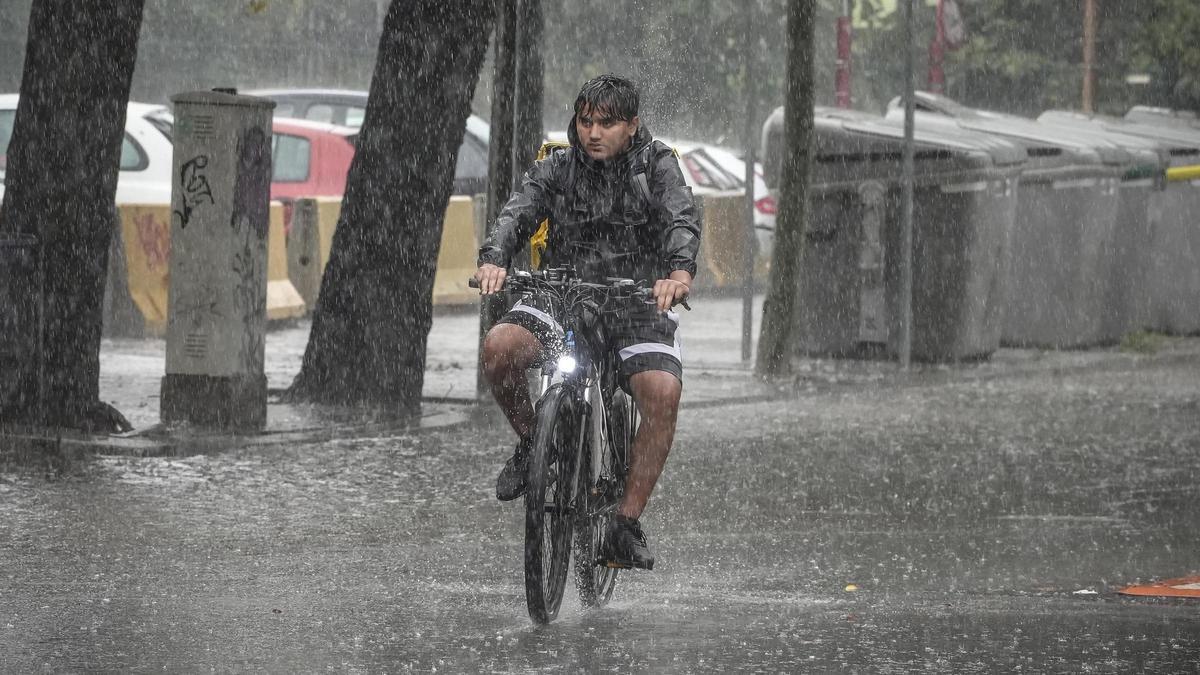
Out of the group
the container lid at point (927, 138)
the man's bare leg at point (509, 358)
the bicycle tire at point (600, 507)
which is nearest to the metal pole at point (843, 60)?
the container lid at point (927, 138)

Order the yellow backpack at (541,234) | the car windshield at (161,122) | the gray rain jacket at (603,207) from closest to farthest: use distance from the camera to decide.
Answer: the gray rain jacket at (603,207)
the yellow backpack at (541,234)
the car windshield at (161,122)

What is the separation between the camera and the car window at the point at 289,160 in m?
21.5

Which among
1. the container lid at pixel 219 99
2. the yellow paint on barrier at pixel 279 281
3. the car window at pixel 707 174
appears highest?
the car window at pixel 707 174

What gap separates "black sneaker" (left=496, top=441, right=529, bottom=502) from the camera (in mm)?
6848

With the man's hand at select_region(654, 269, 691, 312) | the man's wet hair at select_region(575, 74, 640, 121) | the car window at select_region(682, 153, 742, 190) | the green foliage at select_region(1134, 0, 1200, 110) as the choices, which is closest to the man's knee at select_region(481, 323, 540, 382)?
the man's hand at select_region(654, 269, 691, 312)

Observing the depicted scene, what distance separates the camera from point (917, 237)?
684 inches

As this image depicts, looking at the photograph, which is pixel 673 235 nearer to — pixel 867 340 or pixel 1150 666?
pixel 1150 666

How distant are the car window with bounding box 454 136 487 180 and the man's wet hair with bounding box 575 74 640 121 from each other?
1606 centimetres

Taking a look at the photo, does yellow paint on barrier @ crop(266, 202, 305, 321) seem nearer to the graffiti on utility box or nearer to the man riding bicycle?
the graffiti on utility box

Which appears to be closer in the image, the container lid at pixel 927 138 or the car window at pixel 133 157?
the container lid at pixel 927 138

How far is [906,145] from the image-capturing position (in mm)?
16625

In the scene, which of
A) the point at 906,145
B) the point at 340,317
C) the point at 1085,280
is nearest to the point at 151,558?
the point at 340,317

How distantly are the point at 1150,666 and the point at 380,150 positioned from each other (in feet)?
24.1

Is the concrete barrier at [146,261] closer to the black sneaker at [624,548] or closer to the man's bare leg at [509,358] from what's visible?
the man's bare leg at [509,358]
